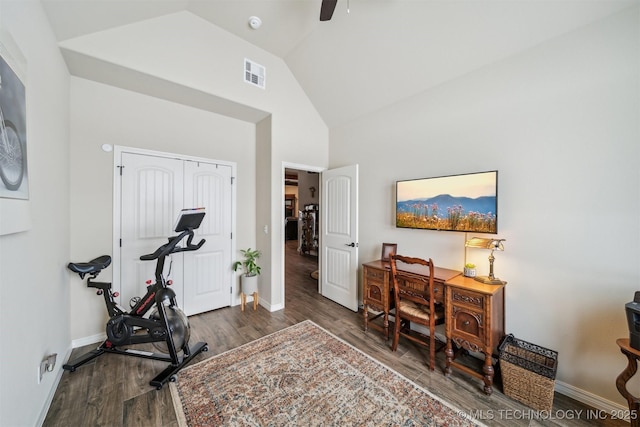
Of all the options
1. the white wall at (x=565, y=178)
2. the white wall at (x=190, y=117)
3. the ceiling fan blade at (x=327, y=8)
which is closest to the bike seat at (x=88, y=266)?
the white wall at (x=190, y=117)

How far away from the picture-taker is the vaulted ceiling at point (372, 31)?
1.89 metres

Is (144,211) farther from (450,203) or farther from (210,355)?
(450,203)

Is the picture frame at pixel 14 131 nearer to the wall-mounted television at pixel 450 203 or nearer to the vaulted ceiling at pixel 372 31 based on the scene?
the vaulted ceiling at pixel 372 31

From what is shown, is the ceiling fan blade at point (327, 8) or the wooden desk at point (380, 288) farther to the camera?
the wooden desk at point (380, 288)

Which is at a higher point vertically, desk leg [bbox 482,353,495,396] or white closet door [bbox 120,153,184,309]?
white closet door [bbox 120,153,184,309]

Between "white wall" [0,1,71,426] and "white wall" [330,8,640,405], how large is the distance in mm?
3337

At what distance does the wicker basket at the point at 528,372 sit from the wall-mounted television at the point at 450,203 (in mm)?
1040

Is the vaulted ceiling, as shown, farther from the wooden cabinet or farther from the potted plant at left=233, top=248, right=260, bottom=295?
the potted plant at left=233, top=248, right=260, bottom=295

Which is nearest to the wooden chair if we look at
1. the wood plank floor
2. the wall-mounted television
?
the wood plank floor

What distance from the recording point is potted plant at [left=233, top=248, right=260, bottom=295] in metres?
3.45

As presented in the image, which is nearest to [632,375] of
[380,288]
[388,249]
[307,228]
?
[380,288]

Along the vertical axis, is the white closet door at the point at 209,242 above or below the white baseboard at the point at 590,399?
above

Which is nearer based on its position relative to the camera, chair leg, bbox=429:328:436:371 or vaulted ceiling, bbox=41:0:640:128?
vaulted ceiling, bbox=41:0:640:128

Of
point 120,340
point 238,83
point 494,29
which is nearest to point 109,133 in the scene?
point 238,83
